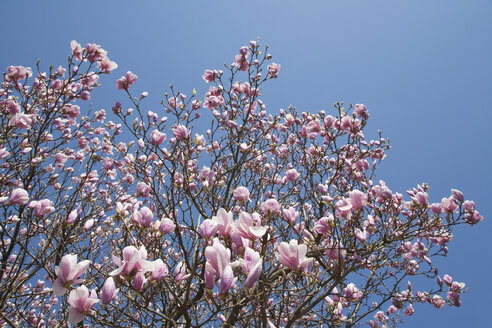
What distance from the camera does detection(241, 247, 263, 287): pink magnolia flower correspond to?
4.08 ft

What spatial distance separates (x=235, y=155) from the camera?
4508 mm

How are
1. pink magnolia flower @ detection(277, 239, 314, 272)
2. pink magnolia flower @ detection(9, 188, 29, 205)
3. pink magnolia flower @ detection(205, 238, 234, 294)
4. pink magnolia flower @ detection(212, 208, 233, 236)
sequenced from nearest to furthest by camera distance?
pink magnolia flower @ detection(205, 238, 234, 294) → pink magnolia flower @ detection(277, 239, 314, 272) → pink magnolia flower @ detection(212, 208, 233, 236) → pink magnolia flower @ detection(9, 188, 29, 205)

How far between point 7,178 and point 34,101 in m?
1.32

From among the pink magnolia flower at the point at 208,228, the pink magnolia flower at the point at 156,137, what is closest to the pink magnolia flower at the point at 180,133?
the pink magnolia flower at the point at 156,137

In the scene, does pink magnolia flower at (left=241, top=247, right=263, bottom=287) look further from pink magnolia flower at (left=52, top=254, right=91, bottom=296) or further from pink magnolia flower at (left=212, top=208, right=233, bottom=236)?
pink magnolia flower at (left=52, top=254, right=91, bottom=296)

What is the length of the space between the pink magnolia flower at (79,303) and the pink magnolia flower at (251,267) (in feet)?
2.25

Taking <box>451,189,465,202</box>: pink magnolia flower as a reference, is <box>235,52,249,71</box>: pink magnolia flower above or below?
above

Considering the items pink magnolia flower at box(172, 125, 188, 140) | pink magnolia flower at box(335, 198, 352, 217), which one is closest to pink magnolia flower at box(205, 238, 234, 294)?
pink magnolia flower at box(335, 198, 352, 217)

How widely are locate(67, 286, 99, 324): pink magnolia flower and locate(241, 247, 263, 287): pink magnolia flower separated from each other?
0.69m

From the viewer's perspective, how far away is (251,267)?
1.30 meters

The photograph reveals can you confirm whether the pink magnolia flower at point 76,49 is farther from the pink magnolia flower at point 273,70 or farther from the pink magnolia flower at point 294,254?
the pink magnolia flower at point 294,254

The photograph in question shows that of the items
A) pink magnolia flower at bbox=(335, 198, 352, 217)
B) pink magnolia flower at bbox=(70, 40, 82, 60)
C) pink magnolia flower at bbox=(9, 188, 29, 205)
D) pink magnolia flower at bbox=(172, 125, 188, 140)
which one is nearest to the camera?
pink magnolia flower at bbox=(335, 198, 352, 217)

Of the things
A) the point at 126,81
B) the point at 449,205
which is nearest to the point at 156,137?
the point at 126,81

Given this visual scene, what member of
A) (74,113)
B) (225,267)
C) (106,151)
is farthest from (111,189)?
(225,267)
